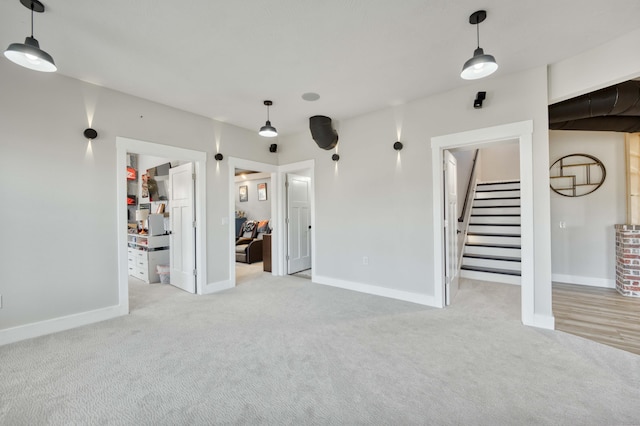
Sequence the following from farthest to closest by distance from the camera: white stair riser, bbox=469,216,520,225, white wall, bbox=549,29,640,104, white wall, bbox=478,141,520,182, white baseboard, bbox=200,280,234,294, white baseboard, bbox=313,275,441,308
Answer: white wall, bbox=478,141,520,182 < white stair riser, bbox=469,216,520,225 < white baseboard, bbox=200,280,234,294 < white baseboard, bbox=313,275,441,308 < white wall, bbox=549,29,640,104

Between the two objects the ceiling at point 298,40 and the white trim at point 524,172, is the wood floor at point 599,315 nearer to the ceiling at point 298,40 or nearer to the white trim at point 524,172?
the white trim at point 524,172

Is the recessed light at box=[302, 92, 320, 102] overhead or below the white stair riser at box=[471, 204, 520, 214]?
overhead

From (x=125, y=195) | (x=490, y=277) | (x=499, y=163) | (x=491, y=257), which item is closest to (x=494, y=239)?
(x=491, y=257)

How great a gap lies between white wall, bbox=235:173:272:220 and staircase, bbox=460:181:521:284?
5163mm

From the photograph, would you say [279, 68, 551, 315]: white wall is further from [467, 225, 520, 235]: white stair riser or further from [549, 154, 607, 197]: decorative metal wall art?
[467, 225, 520, 235]: white stair riser

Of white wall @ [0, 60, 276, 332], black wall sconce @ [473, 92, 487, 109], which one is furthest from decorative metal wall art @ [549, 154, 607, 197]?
white wall @ [0, 60, 276, 332]

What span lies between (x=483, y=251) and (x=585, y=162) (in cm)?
209

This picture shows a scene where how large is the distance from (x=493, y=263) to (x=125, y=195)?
568cm

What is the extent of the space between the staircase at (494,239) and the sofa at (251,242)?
452 centimetres

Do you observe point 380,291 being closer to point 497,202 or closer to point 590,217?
point 590,217

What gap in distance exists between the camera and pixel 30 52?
6.29 ft

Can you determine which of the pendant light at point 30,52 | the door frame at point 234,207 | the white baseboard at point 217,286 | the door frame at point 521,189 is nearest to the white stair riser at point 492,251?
the door frame at point 521,189

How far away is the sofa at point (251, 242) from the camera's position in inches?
266

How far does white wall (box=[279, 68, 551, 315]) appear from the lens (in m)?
2.96
